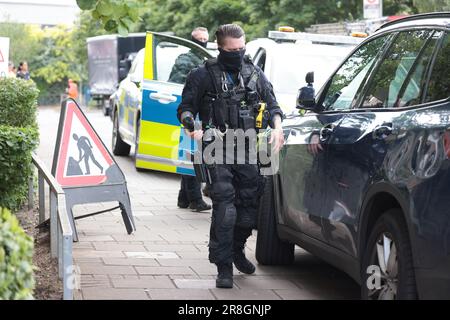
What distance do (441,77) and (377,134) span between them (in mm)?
494

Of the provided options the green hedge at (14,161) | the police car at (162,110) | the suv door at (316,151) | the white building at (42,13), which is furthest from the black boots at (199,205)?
the white building at (42,13)

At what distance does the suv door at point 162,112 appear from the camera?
38.8ft

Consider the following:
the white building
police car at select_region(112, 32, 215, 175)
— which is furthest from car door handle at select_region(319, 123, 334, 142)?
the white building

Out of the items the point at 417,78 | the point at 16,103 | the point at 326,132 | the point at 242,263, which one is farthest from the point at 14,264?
the point at 16,103

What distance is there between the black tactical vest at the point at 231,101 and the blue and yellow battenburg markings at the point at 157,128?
16.3 feet

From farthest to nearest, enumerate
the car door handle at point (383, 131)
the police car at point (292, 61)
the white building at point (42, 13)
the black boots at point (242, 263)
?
1. the white building at point (42, 13)
2. the police car at point (292, 61)
3. the black boots at point (242, 263)
4. the car door handle at point (383, 131)

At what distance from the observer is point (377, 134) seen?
17.6 feet

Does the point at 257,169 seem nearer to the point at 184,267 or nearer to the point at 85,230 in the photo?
the point at 184,267

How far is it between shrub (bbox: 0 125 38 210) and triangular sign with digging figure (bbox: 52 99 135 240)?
1.23 ft

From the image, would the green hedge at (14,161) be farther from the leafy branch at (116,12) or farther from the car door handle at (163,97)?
the car door handle at (163,97)

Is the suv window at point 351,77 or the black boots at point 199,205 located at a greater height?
the suv window at point 351,77

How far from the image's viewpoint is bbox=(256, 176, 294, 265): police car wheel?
737 centimetres

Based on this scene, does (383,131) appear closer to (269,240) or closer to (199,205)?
(269,240)
